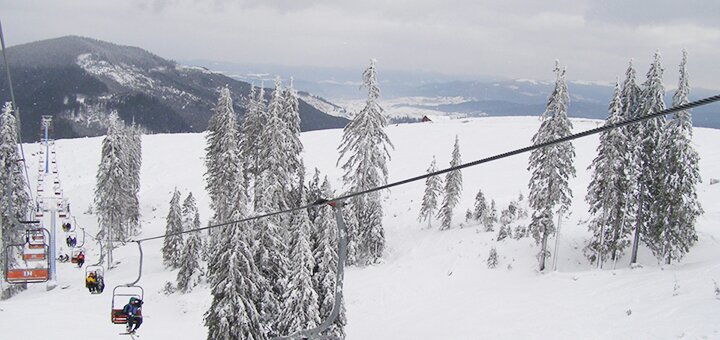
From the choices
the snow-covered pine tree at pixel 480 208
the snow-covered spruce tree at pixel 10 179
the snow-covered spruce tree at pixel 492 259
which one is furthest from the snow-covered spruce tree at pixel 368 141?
the snow-covered spruce tree at pixel 10 179

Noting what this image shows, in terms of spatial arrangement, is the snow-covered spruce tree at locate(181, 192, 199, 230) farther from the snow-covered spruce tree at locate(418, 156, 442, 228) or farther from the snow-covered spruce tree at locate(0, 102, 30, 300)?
the snow-covered spruce tree at locate(418, 156, 442, 228)

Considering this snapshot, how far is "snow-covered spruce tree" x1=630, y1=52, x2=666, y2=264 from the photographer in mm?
29984

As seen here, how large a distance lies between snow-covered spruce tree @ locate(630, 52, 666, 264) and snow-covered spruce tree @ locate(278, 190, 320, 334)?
23430 mm

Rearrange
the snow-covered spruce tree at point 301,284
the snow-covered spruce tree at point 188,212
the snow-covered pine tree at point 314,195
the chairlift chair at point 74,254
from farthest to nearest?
the snow-covered spruce tree at point 188,212
the chairlift chair at point 74,254
the snow-covered pine tree at point 314,195
the snow-covered spruce tree at point 301,284

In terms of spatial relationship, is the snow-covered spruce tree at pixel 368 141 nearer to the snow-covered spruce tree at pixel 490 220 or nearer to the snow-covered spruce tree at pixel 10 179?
the snow-covered spruce tree at pixel 490 220

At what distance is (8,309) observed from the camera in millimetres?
36094

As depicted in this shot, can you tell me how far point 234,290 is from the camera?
882 inches

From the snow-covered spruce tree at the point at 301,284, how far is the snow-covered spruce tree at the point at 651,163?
2343cm

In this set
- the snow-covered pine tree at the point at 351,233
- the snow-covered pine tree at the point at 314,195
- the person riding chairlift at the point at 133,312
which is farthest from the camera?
the snow-covered pine tree at the point at 351,233

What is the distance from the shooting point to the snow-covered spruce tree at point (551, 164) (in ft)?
108

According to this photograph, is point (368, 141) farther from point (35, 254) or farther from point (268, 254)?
point (35, 254)

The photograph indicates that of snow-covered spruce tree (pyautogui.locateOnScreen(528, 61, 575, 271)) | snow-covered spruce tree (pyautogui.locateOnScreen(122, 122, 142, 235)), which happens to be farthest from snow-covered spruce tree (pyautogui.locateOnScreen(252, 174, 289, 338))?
snow-covered spruce tree (pyautogui.locateOnScreen(122, 122, 142, 235))

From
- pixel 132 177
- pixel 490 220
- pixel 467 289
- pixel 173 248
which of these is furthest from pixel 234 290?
pixel 132 177

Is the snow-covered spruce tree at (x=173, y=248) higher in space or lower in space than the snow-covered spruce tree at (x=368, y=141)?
lower
